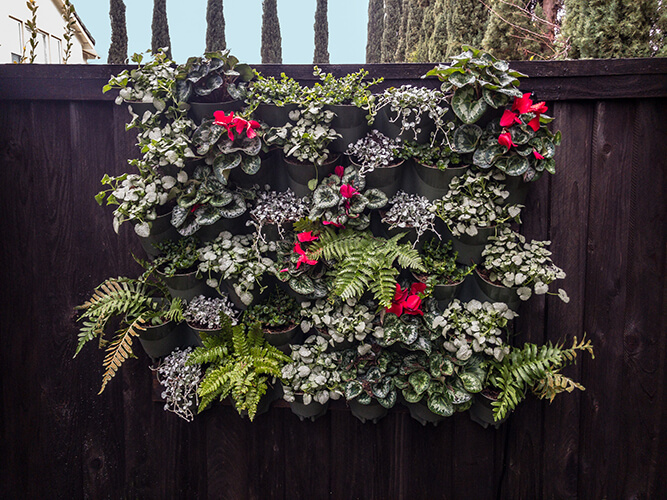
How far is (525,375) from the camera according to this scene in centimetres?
141

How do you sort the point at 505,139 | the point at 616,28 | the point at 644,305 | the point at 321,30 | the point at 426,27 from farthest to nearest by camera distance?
the point at 321,30 → the point at 426,27 → the point at 616,28 → the point at 644,305 → the point at 505,139

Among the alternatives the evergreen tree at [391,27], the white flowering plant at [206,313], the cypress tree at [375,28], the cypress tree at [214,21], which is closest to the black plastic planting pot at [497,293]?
the white flowering plant at [206,313]

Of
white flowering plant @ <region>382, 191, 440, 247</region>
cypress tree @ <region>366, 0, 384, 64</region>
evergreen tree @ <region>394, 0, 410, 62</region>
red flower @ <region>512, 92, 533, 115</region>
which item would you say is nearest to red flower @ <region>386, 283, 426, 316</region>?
white flowering plant @ <region>382, 191, 440, 247</region>

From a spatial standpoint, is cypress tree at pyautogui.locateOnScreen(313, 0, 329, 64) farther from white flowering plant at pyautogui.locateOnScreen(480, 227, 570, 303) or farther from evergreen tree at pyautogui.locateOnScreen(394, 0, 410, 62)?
white flowering plant at pyautogui.locateOnScreen(480, 227, 570, 303)

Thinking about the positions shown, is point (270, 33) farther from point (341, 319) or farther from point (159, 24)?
point (341, 319)

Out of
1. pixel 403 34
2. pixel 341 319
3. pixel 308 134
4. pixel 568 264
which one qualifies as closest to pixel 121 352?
pixel 341 319

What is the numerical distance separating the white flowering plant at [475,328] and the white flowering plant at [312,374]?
40cm

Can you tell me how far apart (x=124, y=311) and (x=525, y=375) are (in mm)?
1408

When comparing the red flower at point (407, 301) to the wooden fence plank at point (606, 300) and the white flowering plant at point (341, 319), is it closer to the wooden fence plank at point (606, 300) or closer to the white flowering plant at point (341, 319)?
the white flowering plant at point (341, 319)

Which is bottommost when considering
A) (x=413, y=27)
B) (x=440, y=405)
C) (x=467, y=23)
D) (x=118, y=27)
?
(x=440, y=405)

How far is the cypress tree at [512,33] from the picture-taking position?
281cm

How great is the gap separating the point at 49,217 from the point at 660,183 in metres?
2.27

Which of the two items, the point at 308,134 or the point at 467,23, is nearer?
the point at 308,134

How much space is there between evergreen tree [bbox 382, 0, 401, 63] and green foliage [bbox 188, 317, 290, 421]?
20.1 ft
